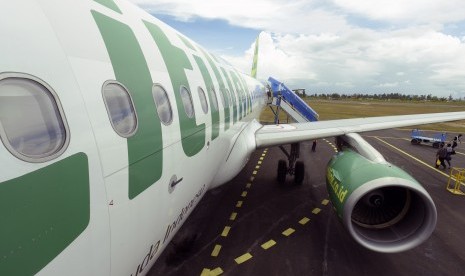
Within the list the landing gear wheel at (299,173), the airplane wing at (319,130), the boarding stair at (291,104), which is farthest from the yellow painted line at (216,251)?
the boarding stair at (291,104)

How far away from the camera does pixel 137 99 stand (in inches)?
113

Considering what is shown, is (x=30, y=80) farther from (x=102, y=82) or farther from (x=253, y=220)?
(x=253, y=220)

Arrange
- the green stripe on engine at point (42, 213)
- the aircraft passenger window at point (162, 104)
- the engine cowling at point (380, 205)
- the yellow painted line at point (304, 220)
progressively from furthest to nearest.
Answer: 1. the yellow painted line at point (304, 220)
2. the engine cowling at point (380, 205)
3. the aircraft passenger window at point (162, 104)
4. the green stripe on engine at point (42, 213)

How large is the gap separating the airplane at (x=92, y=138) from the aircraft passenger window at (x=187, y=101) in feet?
0.06

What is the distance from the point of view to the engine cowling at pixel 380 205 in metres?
5.42

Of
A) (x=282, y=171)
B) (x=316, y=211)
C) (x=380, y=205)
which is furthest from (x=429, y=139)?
(x=380, y=205)

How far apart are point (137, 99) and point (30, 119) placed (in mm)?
1160

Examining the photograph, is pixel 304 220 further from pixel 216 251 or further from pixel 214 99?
pixel 214 99

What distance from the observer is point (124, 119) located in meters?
2.63

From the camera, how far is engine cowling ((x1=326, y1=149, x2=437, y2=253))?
5425 millimetres

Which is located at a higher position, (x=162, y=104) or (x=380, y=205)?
(x=162, y=104)

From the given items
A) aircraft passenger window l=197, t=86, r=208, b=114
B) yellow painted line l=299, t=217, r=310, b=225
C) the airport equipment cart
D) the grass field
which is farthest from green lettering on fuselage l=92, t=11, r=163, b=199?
the grass field

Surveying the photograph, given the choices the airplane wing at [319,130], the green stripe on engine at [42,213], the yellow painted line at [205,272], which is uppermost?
the green stripe on engine at [42,213]

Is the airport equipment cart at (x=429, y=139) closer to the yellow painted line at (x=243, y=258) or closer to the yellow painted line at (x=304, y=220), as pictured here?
the yellow painted line at (x=304, y=220)
